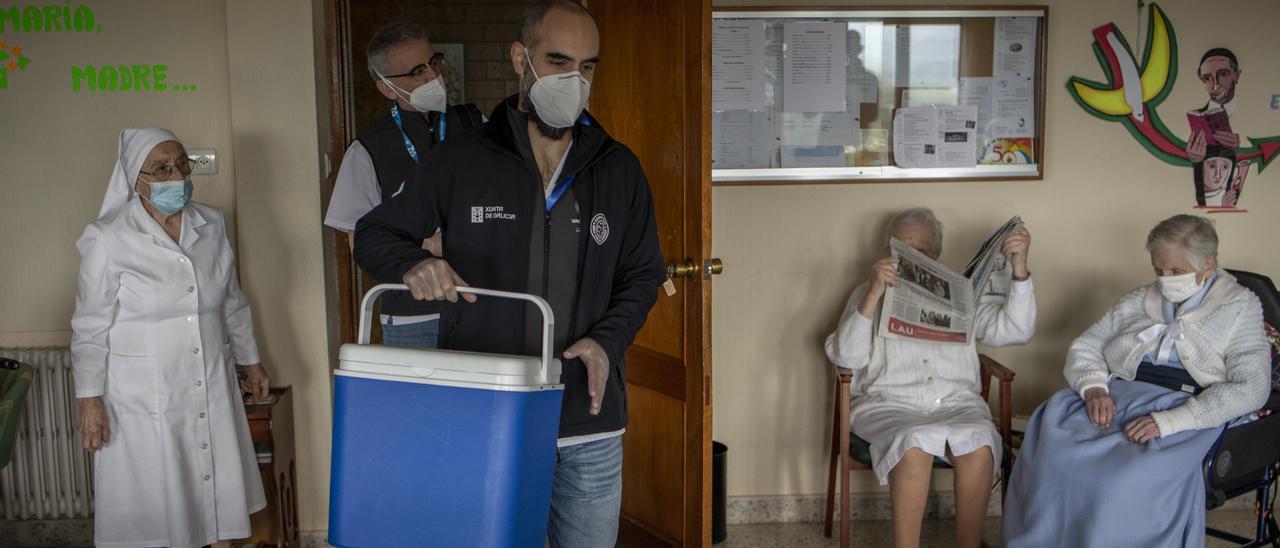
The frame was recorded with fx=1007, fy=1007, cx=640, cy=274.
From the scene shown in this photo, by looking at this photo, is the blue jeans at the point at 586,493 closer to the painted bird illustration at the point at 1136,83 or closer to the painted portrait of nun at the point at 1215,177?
the painted bird illustration at the point at 1136,83

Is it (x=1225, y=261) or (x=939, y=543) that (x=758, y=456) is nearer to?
(x=939, y=543)

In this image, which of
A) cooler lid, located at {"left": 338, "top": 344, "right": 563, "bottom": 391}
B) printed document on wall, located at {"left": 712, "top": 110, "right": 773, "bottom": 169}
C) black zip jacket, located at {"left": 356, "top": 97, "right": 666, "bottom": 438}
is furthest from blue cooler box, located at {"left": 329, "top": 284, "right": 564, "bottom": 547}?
printed document on wall, located at {"left": 712, "top": 110, "right": 773, "bottom": 169}

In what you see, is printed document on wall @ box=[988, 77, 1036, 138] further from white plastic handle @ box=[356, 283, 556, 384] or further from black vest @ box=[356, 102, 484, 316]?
white plastic handle @ box=[356, 283, 556, 384]

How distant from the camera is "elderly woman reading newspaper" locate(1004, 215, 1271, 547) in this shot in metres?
2.75

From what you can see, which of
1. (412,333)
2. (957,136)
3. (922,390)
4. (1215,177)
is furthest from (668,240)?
(1215,177)

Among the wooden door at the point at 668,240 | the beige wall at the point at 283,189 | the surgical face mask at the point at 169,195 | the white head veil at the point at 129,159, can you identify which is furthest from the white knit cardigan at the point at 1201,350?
the white head veil at the point at 129,159

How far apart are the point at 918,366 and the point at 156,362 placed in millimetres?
2277

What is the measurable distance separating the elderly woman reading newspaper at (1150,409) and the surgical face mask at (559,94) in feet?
6.25

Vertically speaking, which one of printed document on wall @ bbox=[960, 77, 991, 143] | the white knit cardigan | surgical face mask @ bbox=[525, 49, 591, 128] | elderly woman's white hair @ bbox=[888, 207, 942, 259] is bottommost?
the white knit cardigan

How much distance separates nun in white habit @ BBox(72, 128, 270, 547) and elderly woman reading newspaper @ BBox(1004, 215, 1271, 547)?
2353mm

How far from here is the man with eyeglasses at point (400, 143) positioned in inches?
102

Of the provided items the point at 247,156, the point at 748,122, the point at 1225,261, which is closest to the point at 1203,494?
the point at 1225,261

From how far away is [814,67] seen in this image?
3412 millimetres

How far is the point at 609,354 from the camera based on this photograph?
1773 mm
